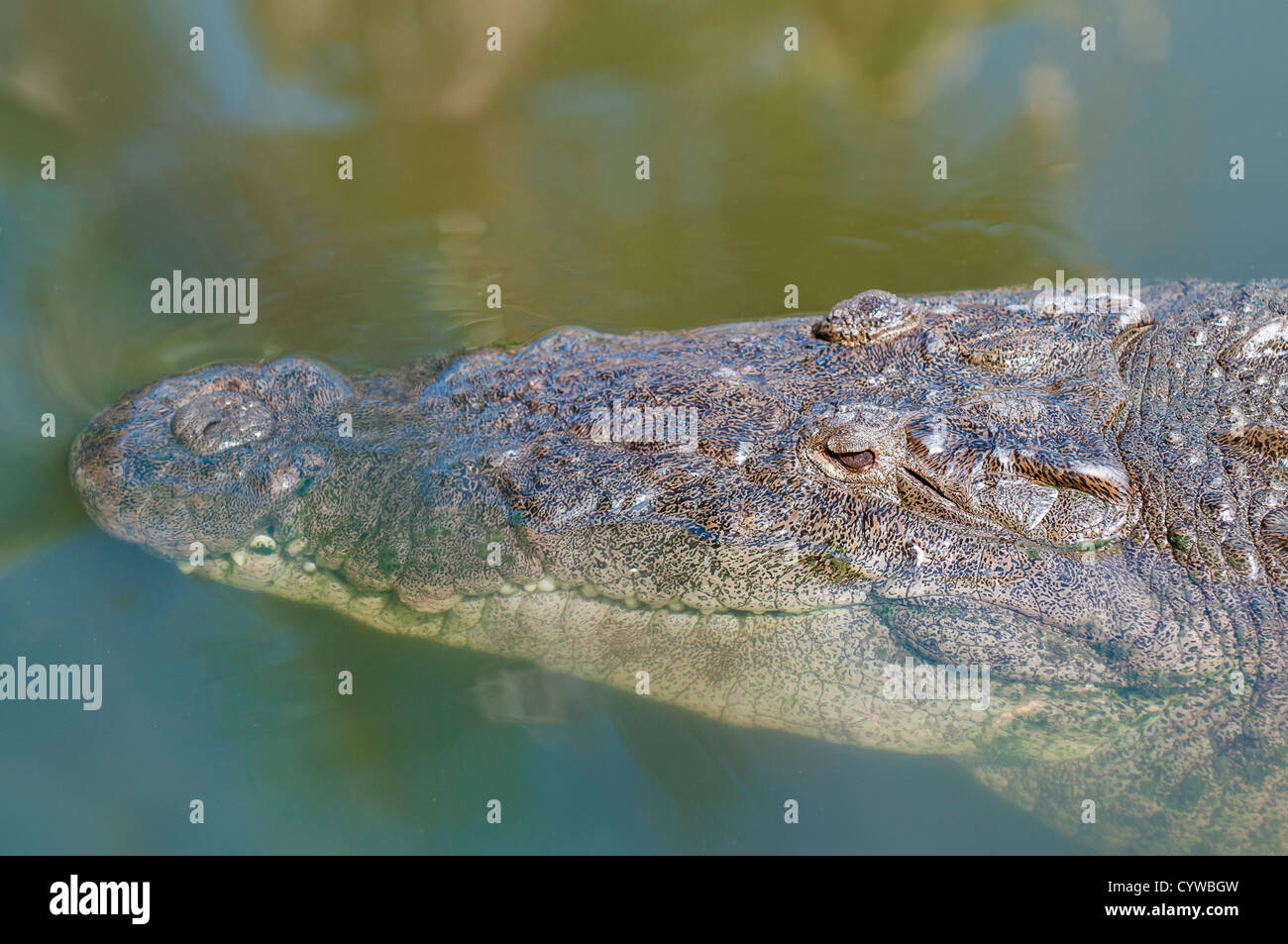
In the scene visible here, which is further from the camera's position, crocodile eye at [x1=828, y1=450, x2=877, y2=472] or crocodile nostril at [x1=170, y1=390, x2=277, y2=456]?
crocodile nostril at [x1=170, y1=390, x2=277, y2=456]

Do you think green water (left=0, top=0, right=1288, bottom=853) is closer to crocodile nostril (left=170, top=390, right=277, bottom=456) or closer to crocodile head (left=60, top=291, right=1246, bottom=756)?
crocodile head (left=60, top=291, right=1246, bottom=756)

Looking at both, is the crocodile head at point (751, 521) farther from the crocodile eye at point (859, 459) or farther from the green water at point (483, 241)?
the green water at point (483, 241)

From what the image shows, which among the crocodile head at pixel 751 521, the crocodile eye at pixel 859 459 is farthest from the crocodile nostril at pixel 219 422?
the crocodile eye at pixel 859 459

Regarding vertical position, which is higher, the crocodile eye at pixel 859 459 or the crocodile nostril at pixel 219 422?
the crocodile nostril at pixel 219 422

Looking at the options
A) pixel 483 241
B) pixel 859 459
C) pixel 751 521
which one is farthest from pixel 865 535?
pixel 483 241

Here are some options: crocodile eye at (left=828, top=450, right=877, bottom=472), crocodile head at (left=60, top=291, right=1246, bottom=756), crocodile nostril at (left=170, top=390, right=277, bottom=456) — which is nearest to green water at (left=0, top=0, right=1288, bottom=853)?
crocodile head at (left=60, top=291, right=1246, bottom=756)

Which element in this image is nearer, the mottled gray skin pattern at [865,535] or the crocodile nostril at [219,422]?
the mottled gray skin pattern at [865,535]

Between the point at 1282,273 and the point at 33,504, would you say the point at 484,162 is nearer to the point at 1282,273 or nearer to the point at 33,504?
the point at 33,504
